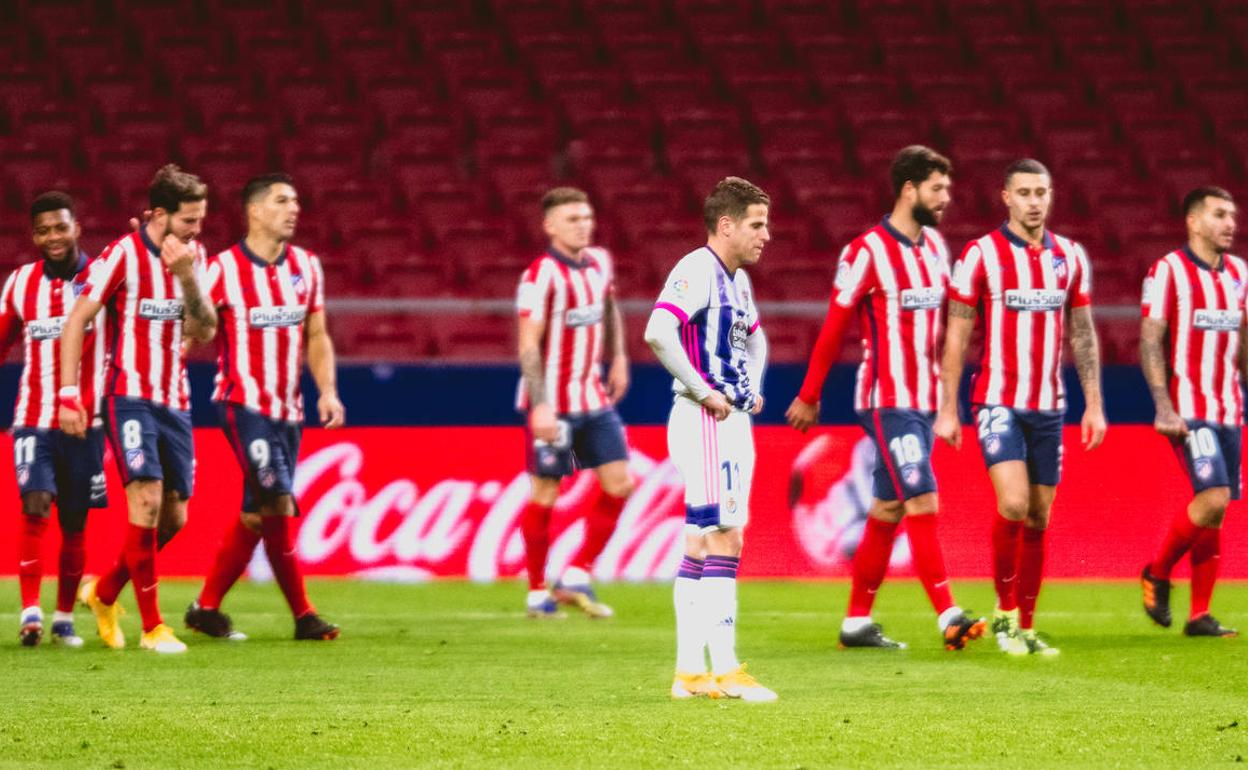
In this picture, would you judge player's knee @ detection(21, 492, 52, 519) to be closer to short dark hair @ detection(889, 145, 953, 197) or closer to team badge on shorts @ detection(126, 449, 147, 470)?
team badge on shorts @ detection(126, 449, 147, 470)

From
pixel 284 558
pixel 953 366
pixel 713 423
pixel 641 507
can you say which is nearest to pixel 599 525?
pixel 641 507

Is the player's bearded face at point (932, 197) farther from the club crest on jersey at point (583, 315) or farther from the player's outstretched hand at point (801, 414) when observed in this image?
the club crest on jersey at point (583, 315)

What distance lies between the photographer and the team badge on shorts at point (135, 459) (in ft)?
25.7

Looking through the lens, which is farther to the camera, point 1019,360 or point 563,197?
point 563,197

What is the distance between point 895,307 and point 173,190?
3.09 meters

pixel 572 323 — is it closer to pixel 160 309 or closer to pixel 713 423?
pixel 160 309

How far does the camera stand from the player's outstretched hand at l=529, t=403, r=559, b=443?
9570 mm

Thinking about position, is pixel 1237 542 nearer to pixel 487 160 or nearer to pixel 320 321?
pixel 320 321

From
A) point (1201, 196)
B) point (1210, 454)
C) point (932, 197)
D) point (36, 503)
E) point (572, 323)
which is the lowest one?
point (36, 503)

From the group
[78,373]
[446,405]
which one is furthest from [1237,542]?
[78,373]

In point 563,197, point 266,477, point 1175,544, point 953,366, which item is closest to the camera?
point 953,366

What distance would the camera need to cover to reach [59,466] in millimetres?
8531

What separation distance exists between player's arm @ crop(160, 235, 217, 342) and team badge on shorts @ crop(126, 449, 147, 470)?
1.78 feet

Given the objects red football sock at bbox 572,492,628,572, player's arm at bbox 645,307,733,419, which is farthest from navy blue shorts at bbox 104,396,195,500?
player's arm at bbox 645,307,733,419
